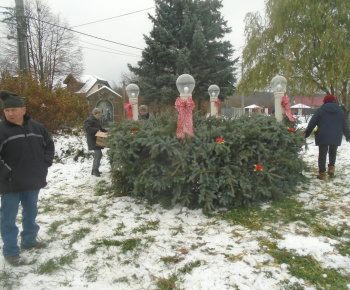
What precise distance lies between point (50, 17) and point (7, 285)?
27.1m

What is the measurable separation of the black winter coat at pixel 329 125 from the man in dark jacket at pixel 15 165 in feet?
15.6

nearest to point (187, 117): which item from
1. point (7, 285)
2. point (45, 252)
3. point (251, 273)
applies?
point (251, 273)

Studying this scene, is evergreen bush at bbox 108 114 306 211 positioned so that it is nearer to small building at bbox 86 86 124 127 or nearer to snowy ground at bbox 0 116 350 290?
Result: snowy ground at bbox 0 116 350 290

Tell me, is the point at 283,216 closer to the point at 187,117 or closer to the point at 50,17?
the point at 187,117

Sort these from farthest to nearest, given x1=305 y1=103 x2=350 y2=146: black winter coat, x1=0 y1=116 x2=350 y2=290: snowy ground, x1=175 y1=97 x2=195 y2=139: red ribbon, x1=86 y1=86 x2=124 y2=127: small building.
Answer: x1=86 y1=86 x2=124 y2=127: small building → x1=305 y1=103 x2=350 y2=146: black winter coat → x1=175 y1=97 x2=195 y2=139: red ribbon → x1=0 y1=116 x2=350 y2=290: snowy ground

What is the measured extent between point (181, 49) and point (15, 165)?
1424 centimetres

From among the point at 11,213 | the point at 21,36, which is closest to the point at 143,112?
the point at 11,213

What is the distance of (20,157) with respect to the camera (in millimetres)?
2748

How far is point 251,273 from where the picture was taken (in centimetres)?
252

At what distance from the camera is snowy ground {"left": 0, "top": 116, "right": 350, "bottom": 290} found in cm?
247

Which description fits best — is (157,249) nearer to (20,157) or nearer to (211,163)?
(211,163)

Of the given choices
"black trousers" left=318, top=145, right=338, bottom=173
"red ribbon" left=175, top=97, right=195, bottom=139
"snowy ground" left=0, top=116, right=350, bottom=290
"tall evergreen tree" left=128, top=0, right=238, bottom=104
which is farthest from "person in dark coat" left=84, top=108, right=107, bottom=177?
"tall evergreen tree" left=128, top=0, right=238, bottom=104

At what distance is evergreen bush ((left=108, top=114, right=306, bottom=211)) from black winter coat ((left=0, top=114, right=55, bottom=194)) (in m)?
1.54

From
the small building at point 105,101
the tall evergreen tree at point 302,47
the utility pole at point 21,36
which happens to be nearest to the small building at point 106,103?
the small building at point 105,101
